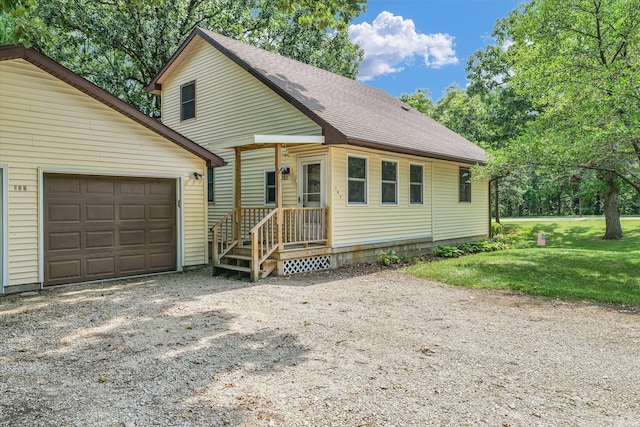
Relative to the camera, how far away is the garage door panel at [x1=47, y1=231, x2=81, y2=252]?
7823mm

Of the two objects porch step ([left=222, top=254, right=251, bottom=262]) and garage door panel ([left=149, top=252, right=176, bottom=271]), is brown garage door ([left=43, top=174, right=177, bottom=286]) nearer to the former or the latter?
garage door panel ([left=149, top=252, right=176, bottom=271])

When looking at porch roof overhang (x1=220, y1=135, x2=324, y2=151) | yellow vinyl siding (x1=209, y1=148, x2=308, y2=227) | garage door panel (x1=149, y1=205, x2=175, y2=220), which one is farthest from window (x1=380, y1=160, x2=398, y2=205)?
garage door panel (x1=149, y1=205, x2=175, y2=220)

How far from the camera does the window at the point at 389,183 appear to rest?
11414mm

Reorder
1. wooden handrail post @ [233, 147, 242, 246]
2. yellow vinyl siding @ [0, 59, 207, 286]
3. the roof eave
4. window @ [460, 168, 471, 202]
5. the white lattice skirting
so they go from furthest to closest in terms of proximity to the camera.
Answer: window @ [460, 168, 471, 202] → wooden handrail post @ [233, 147, 242, 246] → the roof eave → the white lattice skirting → yellow vinyl siding @ [0, 59, 207, 286]

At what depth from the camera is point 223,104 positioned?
12703 millimetres

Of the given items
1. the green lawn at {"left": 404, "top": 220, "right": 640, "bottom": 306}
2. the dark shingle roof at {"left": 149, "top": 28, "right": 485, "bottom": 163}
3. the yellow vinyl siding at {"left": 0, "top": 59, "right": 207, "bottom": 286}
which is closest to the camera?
the yellow vinyl siding at {"left": 0, "top": 59, "right": 207, "bottom": 286}

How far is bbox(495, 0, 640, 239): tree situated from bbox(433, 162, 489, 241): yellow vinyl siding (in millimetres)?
3637

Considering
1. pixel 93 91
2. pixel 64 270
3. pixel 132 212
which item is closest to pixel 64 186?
pixel 132 212

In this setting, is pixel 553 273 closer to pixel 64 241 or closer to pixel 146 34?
pixel 64 241

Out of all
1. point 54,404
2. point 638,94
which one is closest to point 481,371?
point 54,404

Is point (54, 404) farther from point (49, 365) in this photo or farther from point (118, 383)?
point (49, 365)

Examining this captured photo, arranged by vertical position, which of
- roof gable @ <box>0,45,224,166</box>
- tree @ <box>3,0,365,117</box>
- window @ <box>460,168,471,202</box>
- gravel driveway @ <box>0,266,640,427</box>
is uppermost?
tree @ <box>3,0,365,117</box>

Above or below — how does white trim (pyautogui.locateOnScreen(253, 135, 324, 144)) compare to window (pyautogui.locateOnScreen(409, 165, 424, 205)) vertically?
above

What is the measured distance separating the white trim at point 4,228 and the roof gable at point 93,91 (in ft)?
6.39
